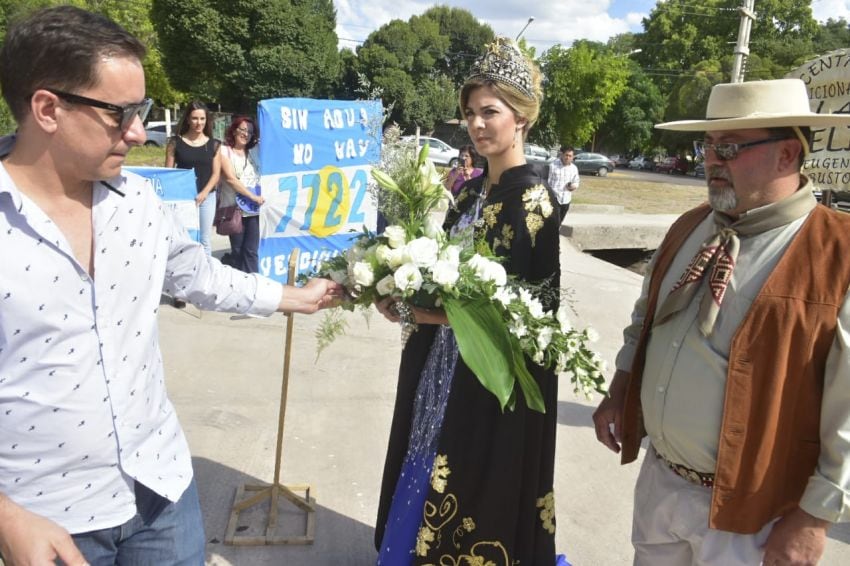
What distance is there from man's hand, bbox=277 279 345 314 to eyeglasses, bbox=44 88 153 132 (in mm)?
748

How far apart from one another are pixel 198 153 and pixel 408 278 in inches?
213

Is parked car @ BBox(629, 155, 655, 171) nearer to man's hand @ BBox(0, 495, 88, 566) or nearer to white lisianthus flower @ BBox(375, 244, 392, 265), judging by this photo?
white lisianthus flower @ BBox(375, 244, 392, 265)

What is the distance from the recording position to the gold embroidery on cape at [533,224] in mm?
2207

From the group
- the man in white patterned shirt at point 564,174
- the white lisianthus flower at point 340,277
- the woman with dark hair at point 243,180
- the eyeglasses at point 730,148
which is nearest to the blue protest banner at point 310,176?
the woman with dark hair at point 243,180

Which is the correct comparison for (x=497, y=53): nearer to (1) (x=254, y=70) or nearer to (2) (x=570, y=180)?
(2) (x=570, y=180)

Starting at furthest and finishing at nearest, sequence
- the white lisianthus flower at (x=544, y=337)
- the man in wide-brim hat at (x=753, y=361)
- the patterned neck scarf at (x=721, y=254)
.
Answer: the white lisianthus flower at (x=544, y=337)
the patterned neck scarf at (x=721, y=254)
the man in wide-brim hat at (x=753, y=361)

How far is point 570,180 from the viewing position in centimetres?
1156

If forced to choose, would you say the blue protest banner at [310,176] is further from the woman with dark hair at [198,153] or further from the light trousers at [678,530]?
the light trousers at [678,530]

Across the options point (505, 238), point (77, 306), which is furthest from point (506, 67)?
point (77, 306)

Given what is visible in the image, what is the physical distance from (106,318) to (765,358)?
1.68 m

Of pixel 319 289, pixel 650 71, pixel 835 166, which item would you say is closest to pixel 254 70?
pixel 835 166

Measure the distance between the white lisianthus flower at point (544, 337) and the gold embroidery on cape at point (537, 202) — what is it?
484 mm

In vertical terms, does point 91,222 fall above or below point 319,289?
above

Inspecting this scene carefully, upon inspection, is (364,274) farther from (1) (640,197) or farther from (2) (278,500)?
(1) (640,197)
